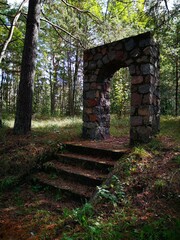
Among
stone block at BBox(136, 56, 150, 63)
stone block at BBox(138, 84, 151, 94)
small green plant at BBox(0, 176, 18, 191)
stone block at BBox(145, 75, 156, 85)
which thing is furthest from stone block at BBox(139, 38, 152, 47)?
small green plant at BBox(0, 176, 18, 191)

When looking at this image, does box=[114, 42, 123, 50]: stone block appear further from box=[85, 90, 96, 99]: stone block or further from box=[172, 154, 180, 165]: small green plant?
box=[172, 154, 180, 165]: small green plant

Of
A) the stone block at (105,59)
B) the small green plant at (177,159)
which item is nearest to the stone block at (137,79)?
the stone block at (105,59)

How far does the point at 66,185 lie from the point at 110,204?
1.22 metres

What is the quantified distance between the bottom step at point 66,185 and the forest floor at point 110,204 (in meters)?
0.14

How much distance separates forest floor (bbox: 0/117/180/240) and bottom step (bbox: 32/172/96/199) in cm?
14

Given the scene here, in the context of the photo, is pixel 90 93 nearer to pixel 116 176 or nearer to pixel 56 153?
pixel 56 153

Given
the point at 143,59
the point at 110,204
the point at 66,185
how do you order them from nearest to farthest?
the point at 110,204 → the point at 66,185 → the point at 143,59

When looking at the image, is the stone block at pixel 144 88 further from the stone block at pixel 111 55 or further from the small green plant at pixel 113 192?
the small green plant at pixel 113 192

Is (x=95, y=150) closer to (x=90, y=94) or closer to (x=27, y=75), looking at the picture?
(x=90, y=94)

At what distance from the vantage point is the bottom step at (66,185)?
3.40 metres

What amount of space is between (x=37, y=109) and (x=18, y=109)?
419 inches

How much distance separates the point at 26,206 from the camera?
3.26 m

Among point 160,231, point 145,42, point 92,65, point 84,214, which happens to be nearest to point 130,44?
point 145,42

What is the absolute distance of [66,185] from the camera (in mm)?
3703
